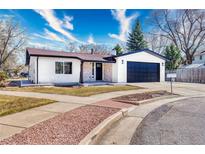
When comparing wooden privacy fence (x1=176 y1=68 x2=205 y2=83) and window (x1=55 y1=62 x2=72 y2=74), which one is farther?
wooden privacy fence (x1=176 y1=68 x2=205 y2=83)

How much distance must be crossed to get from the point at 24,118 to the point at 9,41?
1129 inches

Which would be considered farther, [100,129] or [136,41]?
[136,41]

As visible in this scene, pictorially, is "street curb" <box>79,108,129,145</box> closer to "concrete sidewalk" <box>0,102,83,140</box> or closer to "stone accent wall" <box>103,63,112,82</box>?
"concrete sidewalk" <box>0,102,83,140</box>

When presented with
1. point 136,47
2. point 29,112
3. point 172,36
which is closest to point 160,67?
point 136,47

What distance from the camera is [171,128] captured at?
4910 mm

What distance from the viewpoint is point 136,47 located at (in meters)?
26.5

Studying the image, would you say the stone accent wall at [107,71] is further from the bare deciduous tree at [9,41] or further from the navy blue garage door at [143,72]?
the bare deciduous tree at [9,41]

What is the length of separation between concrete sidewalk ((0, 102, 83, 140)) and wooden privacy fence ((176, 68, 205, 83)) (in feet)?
60.5

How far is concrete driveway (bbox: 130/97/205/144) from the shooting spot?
412 cm

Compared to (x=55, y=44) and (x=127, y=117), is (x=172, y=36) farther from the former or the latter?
(x=127, y=117)

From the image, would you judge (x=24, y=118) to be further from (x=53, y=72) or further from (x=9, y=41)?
(x=9, y=41)

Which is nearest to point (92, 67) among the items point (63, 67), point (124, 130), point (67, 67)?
point (67, 67)

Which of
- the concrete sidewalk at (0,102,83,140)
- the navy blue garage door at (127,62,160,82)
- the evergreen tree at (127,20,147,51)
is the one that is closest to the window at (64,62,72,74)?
the navy blue garage door at (127,62,160,82)

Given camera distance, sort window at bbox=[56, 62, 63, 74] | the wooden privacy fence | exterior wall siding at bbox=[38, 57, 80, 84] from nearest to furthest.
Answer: exterior wall siding at bbox=[38, 57, 80, 84] < window at bbox=[56, 62, 63, 74] < the wooden privacy fence
